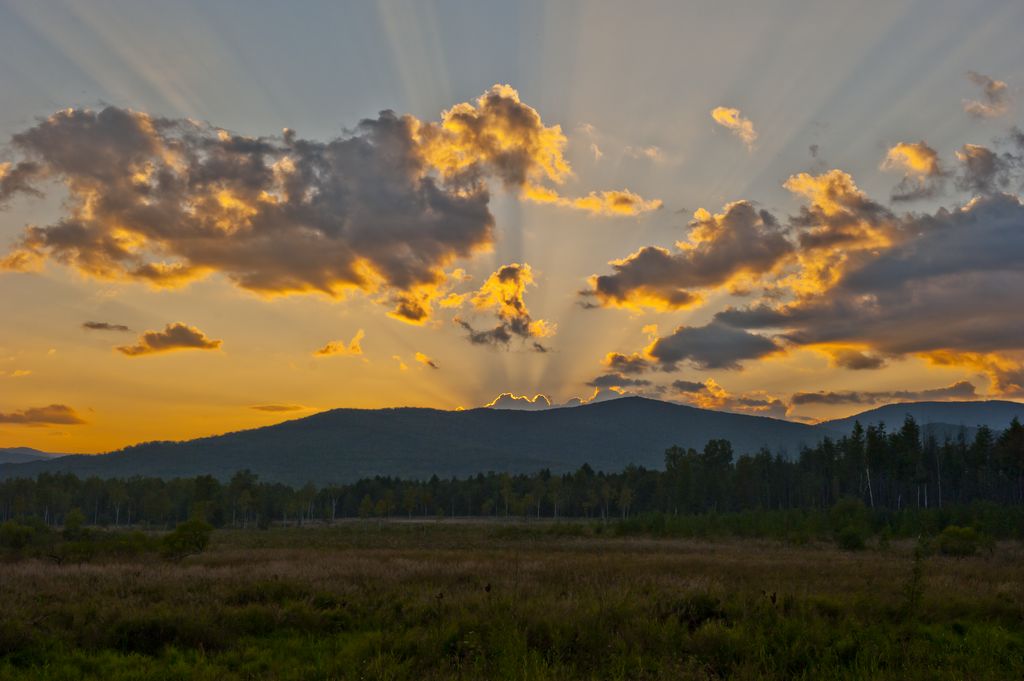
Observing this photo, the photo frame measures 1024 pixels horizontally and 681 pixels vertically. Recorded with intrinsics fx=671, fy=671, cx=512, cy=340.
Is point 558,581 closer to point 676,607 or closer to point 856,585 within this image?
point 676,607

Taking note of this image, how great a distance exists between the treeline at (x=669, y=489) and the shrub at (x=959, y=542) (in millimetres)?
50061

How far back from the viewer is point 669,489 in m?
127

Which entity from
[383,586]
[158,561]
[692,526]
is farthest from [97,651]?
[692,526]

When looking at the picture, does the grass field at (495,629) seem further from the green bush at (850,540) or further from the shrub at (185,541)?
the green bush at (850,540)

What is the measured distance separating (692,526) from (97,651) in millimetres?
72411

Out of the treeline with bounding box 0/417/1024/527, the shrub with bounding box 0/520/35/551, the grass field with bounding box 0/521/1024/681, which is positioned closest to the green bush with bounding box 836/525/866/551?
the grass field with bounding box 0/521/1024/681

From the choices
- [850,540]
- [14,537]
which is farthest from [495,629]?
[14,537]

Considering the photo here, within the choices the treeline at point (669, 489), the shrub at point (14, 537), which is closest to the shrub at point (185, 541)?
the shrub at point (14, 537)

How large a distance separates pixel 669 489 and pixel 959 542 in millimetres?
84691

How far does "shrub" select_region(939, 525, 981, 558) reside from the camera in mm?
43219

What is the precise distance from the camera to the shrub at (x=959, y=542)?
43219 mm

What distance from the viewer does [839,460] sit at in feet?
382

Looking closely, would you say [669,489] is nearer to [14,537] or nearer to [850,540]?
[850,540]

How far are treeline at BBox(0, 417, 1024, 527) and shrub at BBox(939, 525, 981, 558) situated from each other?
50061 mm
